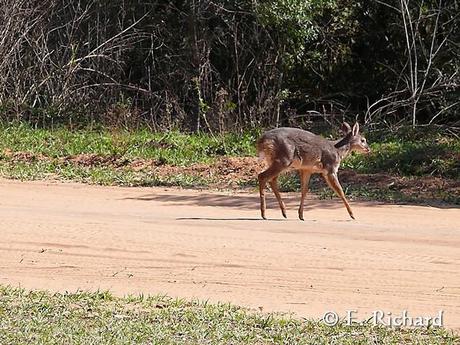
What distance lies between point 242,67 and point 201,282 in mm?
16118

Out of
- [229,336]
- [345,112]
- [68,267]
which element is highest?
[229,336]

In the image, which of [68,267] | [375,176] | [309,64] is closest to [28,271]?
[68,267]

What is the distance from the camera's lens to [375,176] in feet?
60.8

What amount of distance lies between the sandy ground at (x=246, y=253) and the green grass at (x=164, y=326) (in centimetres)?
52

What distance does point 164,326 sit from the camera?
8.22m

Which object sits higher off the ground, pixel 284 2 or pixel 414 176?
pixel 284 2

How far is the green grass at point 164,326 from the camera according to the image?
7.83 meters

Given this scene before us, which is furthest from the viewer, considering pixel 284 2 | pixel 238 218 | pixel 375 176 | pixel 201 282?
pixel 284 2

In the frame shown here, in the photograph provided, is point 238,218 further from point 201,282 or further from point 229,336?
point 229,336

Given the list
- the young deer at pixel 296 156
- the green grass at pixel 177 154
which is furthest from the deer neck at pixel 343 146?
the green grass at pixel 177 154

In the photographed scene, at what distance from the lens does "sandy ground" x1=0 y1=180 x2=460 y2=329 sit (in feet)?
31.7

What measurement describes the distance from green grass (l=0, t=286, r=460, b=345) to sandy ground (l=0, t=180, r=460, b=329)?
521 millimetres

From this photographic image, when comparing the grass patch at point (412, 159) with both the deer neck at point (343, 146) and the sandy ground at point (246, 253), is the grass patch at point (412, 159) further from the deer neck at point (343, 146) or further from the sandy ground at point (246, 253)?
the deer neck at point (343, 146)

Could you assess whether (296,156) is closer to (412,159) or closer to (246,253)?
(246,253)
